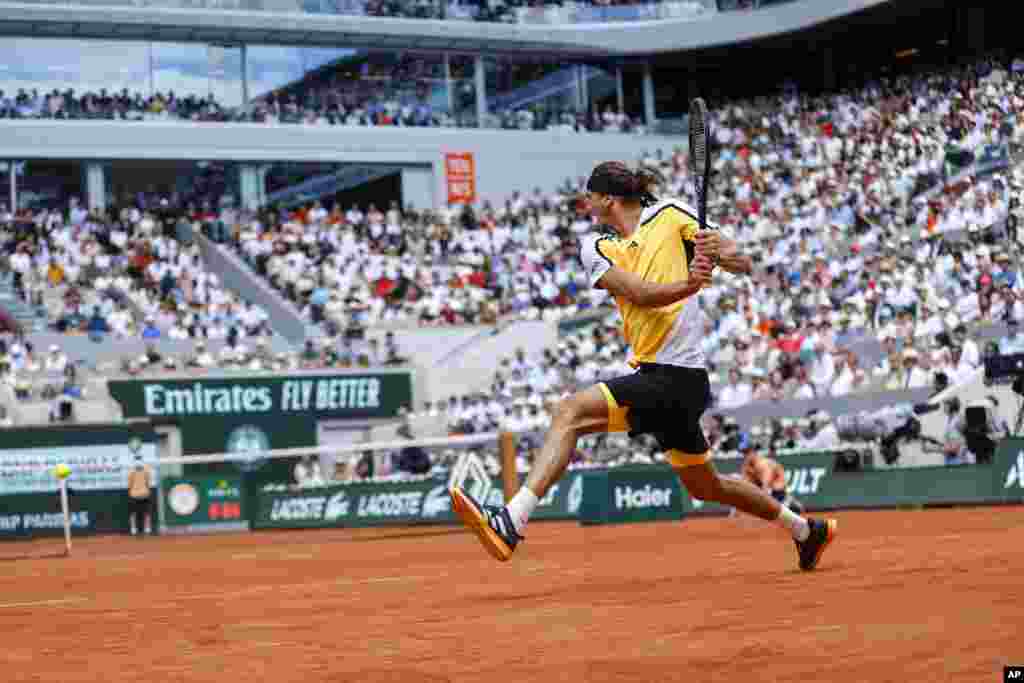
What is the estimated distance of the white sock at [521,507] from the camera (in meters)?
8.71

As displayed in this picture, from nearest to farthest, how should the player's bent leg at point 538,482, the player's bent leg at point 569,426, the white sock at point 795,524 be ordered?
1. the player's bent leg at point 538,482
2. the player's bent leg at point 569,426
3. the white sock at point 795,524

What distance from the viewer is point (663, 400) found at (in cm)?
895

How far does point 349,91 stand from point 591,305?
12852 millimetres

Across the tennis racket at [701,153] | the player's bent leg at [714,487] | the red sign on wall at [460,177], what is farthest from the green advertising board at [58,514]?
the tennis racket at [701,153]

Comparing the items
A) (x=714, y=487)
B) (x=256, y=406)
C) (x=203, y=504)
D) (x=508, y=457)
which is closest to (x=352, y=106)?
(x=256, y=406)

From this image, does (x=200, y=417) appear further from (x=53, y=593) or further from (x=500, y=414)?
(x=53, y=593)

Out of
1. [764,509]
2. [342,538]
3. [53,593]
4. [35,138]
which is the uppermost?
[35,138]

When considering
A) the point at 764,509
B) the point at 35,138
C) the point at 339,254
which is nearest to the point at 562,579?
the point at 764,509

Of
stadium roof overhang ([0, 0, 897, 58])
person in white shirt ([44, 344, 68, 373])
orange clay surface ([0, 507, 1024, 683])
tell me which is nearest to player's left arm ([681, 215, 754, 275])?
orange clay surface ([0, 507, 1024, 683])

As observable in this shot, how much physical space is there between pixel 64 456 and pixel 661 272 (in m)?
25.7

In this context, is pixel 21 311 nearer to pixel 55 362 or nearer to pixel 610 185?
pixel 55 362

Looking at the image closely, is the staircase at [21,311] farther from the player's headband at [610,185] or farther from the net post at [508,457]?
the player's headband at [610,185]

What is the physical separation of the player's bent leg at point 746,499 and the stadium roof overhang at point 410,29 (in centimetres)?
3807

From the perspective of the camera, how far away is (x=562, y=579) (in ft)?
36.2
